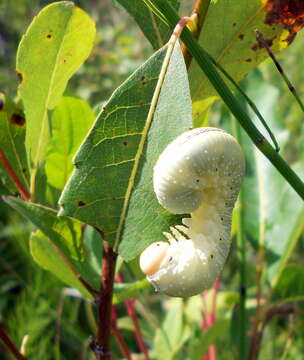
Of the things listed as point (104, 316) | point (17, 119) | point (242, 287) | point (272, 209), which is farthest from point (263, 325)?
point (17, 119)

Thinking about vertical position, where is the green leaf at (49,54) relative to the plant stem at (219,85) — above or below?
above

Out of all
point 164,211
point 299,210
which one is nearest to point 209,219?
point 164,211

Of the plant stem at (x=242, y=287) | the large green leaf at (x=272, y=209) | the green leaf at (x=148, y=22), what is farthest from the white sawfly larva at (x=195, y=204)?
the large green leaf at (x=272, y=209)

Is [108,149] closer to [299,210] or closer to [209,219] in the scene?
[209,219]

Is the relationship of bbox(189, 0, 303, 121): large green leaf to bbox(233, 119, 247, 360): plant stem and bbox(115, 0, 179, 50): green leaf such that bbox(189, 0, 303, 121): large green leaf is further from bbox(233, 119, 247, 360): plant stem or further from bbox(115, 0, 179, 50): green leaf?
bbox(233, 119, 247, 360): plant stem

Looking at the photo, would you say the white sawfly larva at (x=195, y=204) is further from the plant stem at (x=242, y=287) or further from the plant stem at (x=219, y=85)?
the plant stem at (x=242, y=287)

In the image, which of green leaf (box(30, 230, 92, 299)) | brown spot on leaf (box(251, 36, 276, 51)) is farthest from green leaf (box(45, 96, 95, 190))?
brown spot on leaf (box(251, 36, 276, 51))

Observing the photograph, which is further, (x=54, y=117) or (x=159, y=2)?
(x=54, y=117)
